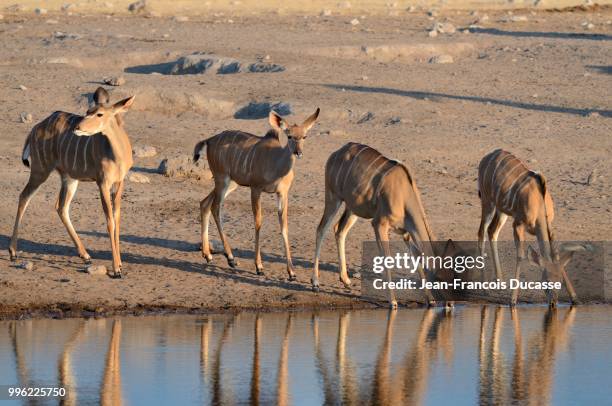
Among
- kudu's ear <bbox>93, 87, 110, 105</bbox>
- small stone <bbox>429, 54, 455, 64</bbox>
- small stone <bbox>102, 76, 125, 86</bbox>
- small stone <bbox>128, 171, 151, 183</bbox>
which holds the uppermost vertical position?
small stone <bbox>429, 54, 455, 64</bbox>

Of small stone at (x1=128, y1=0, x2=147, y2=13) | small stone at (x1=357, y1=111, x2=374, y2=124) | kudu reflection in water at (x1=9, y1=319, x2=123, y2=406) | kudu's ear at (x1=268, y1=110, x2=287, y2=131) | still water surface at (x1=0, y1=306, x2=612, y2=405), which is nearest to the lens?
kudu reflection in water at (x1=9, y1=319, x2=123, y2=406)

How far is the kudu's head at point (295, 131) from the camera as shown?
1191 centimetres

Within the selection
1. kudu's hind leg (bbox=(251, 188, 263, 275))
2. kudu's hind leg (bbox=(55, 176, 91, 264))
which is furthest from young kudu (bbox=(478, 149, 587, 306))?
kudu's hind leg (bbox=(55, 176, 91, 264))

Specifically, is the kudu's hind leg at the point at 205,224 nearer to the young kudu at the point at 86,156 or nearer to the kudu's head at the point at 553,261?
the young kudu at the point at 86,156

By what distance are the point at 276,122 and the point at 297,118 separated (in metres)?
4.64

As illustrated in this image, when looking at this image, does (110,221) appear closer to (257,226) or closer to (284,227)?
(257,226)

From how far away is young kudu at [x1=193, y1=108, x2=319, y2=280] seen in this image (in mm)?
12086

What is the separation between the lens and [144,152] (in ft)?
51.6

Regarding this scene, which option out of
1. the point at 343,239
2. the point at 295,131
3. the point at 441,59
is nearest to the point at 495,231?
the point at 343,239

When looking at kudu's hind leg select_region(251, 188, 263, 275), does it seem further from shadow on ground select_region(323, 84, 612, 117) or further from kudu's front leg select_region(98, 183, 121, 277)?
shadow on ground select_region(323, 84, 612, 117)

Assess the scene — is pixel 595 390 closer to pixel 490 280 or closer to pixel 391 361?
pixel 391 361

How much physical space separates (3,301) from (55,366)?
202 cm

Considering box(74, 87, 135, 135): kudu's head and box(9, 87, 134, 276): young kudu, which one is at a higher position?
box(74, 87, 135, 135): kudu's head

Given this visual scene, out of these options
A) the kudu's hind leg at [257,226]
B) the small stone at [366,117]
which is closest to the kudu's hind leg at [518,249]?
the kudu's hind leg at [257,226]
